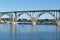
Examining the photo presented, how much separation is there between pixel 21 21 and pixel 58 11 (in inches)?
1513

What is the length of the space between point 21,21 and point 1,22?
36.1 ft

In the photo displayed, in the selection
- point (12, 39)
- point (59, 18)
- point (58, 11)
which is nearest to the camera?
point (12, 39)

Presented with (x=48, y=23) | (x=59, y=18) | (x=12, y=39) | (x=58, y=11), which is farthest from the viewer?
(x=48, y=23)


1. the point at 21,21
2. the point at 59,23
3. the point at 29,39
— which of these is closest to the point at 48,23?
the point at 21,21

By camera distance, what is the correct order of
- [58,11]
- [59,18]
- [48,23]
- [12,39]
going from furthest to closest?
[48,23] < [59,18] < [58,11] < [12,39]

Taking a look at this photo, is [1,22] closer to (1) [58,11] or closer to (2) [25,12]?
(2) [25,12]

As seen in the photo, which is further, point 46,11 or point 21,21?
point 21,21

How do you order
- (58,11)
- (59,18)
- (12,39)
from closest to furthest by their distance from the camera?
1. (12,39)
2. (58,11)
3. (59,18)

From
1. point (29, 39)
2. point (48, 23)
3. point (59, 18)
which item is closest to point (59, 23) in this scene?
point (59, 18)

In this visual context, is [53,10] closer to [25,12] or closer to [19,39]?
[25,12]

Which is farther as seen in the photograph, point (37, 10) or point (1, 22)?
point (1, 22)

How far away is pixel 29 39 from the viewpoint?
1500 inches

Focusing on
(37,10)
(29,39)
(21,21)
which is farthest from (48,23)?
(29,39)

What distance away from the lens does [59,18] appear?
103 meters
